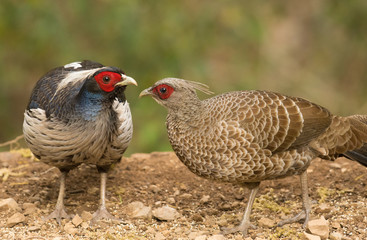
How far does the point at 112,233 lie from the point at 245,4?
5313mm

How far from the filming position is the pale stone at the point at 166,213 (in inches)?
195

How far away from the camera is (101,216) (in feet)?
16.5

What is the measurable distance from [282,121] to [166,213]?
4.60 ft

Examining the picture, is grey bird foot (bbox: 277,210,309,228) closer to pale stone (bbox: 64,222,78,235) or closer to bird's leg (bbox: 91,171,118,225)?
bird's leg (bbox: 91,171,118,225)

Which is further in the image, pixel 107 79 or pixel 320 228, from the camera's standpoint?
pixel 107 79

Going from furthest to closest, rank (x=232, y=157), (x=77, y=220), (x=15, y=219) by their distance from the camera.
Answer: (x=77, y=220), (x=15, y=219), (x=232, y=157)

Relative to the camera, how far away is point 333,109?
36.1 ft

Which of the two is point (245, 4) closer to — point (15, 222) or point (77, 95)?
point (77, 95)

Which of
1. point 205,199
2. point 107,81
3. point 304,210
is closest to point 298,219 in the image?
point 304,210

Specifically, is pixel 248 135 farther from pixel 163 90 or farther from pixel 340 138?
pixel 340 138

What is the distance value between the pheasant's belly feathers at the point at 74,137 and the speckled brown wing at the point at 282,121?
1258 millimetres

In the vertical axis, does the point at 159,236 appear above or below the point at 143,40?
below

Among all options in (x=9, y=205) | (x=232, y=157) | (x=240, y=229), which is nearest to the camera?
(x=232, y=157)

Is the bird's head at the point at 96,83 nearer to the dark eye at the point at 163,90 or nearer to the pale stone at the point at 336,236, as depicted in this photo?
the dark eye at the point at 163,90
